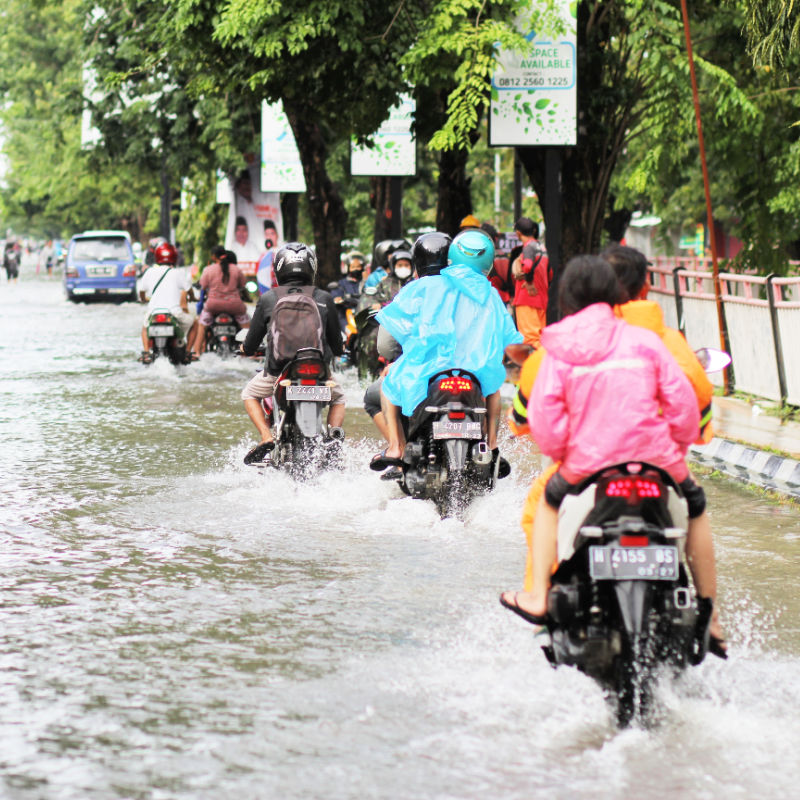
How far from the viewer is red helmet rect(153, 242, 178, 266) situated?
17781 millimetres

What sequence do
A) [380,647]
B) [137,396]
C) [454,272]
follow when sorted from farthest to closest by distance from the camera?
[137,396] < [454,272] < [380,647]

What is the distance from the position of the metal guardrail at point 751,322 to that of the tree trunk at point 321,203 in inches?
→ 364

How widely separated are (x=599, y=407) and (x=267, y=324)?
5.79 m

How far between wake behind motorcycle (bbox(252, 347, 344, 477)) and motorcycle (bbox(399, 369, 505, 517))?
1290 millimetres

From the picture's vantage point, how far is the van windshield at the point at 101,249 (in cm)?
4053

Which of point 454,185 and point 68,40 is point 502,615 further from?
point 68,40

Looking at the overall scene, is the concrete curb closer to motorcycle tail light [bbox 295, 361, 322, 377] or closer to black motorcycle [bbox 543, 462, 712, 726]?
motorcycle tail light [bbox 295, 361, 322, 377]

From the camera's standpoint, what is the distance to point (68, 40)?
57.1 metres

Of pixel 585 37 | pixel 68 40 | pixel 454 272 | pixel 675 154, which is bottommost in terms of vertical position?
pixel 454 272

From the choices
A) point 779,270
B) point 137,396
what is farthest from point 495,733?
point 779,270

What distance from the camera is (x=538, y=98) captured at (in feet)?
56.3

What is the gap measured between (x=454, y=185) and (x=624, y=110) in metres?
2.94

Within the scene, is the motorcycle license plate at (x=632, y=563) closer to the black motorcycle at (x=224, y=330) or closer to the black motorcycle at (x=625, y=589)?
the black motorcycle at (x=625, y=589)

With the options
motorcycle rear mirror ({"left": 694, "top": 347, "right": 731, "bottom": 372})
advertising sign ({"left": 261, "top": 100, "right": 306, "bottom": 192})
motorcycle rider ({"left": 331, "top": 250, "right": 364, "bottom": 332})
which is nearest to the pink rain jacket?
motorcycle rear mirror ({"left": 694, "top": 347, "right": 731, "bottom": 372})
